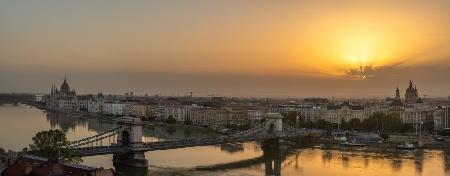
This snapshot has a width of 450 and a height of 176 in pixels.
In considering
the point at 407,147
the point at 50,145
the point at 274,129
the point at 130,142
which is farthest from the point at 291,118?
the point at 50,145

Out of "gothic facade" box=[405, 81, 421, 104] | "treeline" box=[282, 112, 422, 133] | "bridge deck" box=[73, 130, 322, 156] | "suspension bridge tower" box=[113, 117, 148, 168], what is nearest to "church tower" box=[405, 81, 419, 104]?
"gothic facade" box=[405, 81, 421, 104]

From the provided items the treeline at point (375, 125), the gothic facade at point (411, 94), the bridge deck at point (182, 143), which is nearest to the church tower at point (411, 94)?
the gothic facade at point (411, 94)

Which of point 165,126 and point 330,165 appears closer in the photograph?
point 330,165

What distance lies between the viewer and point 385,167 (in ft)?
96.7

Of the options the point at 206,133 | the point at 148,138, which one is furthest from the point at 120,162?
the point at 206,133

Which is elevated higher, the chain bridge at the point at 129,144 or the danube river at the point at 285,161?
the chain bridge at the point at 129,144

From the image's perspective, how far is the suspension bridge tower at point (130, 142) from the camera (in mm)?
28172

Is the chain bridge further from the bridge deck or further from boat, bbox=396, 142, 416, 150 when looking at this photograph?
boat, bbox=396, 142, 416, 150

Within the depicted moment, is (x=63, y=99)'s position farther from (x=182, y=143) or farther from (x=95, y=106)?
(x=182, y=143)

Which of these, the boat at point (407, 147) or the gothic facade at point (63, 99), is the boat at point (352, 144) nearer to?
the boat at point (407, 147)

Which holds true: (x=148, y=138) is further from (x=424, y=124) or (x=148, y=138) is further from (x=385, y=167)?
(x=424, y=124)

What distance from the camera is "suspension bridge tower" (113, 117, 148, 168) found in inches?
1109

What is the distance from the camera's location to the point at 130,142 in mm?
28844

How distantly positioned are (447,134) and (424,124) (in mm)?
10641
